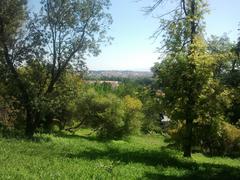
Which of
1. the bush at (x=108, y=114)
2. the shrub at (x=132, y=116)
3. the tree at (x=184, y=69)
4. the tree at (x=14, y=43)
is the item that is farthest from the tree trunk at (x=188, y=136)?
the shrub at (x=132, y=116)

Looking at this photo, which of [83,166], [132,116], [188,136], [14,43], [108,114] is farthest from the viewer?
[132,116]

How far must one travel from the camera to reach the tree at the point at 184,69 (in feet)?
80.5

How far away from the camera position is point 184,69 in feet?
80.7

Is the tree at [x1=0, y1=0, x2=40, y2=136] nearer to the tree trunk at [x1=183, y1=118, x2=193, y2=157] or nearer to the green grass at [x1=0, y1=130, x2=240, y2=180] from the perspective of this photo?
the green grass at [x1=0, y1=130, x2=240, y2=180]

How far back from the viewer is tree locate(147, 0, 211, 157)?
24531 millimetres

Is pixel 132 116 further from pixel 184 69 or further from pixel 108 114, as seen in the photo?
pixel 184 69

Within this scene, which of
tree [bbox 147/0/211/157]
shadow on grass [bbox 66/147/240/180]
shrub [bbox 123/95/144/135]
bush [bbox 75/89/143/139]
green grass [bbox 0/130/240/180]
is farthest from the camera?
shrub [bbox 123/95/144/135]

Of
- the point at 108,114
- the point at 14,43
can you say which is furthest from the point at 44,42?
the point at 108,114

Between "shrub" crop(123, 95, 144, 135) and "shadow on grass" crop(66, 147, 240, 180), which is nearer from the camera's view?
"shadow on grass" crop(66, 147, 240, 180)

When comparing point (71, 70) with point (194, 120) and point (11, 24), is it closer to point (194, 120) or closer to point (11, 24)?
point (11, 24)

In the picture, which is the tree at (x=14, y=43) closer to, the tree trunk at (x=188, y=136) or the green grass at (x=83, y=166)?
the green grass at (x=83, y=166)

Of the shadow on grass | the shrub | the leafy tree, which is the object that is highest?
the leafy tree

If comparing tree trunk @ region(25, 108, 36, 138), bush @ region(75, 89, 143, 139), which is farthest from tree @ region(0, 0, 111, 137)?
bush @ region(75, 89, 143, 139)

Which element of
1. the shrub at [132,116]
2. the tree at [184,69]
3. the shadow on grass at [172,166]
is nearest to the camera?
the shadow on grass at [172,166]
